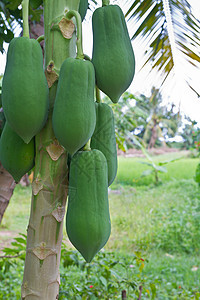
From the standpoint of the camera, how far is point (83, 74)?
788 mm

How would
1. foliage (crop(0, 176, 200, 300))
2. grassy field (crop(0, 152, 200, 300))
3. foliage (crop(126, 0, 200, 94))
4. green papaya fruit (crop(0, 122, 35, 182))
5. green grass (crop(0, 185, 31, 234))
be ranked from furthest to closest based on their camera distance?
green grass (crop(0, 185, 31, 234)) < grassy field (crop(0, 152, 200, 300)) < foliage (crop(0, 176, 200, 300)) < foliage (crop(126, 0, 200, 94)) < green papaya fruit (crop(0, 122, 35, 182))

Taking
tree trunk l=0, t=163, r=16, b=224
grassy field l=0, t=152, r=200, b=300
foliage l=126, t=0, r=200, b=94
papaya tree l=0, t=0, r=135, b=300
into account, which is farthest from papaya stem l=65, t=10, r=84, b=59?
grassy field l=0, t=152, r=200, b=300

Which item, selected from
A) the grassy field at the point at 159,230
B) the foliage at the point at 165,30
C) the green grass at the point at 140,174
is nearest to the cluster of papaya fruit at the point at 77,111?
the foliage at the point at 165,30

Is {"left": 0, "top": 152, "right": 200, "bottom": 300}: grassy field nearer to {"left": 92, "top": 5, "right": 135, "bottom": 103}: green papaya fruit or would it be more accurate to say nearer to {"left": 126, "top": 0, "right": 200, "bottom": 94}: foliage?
{"left": 126, "top": 0, "right": 200, "bottom": 94}: foliage

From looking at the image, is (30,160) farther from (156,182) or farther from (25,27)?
(156,182)

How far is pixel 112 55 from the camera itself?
822mm

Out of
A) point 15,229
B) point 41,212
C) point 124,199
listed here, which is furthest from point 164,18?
point 124,199

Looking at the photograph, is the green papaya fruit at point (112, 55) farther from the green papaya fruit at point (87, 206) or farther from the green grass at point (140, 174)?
the green grass at point (140, 174)

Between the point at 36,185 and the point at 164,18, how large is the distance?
106 centimetres

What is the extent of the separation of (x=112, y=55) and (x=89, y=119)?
17 cm

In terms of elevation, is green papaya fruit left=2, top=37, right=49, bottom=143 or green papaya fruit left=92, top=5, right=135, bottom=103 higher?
green papaya fruit left=92, top=5, right=135, bottom=103

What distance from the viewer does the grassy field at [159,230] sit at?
140 inches

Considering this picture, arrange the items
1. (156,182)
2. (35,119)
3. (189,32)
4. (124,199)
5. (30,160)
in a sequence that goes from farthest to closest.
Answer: (156,182), (124,199), (189,32), (30,160), (35,119)

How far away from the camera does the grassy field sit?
3.55 meters
